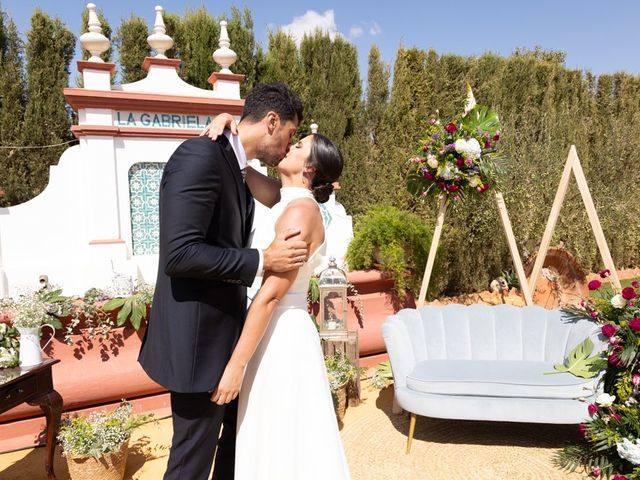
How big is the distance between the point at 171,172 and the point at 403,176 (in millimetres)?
6997

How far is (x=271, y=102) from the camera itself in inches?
81.7

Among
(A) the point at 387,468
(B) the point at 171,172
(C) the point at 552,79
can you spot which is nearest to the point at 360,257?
(A) the point at 387,468

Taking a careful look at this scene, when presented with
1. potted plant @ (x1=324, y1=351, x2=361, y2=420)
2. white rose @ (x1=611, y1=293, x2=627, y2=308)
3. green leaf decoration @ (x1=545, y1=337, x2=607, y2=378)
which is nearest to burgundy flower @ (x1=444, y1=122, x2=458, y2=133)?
white rose @ (x1=611, y1=293, x2=627, y2=308)

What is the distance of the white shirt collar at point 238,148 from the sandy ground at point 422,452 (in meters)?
2.26

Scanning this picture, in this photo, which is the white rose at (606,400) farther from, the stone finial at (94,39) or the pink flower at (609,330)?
the stone finial at (94,39)

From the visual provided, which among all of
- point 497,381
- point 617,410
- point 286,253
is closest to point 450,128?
point 497,381

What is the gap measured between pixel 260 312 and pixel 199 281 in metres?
0.27

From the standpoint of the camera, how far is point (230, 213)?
6.34 ft

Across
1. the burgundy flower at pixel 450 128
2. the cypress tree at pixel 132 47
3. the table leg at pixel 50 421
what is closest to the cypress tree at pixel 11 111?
the cypress tree at pixel 132 47

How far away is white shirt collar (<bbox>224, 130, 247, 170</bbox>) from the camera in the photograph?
2.00 metres

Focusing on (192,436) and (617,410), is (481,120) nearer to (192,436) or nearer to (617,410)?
(617,410)

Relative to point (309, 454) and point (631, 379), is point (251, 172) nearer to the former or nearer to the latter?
point (309, 454)

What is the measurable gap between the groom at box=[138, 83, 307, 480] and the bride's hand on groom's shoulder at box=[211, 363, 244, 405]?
0.03 m

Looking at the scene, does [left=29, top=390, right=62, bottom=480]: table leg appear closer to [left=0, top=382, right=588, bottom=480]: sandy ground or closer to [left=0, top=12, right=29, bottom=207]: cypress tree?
[left=0, top=382, right=588, bottom=480]: sandy ground
